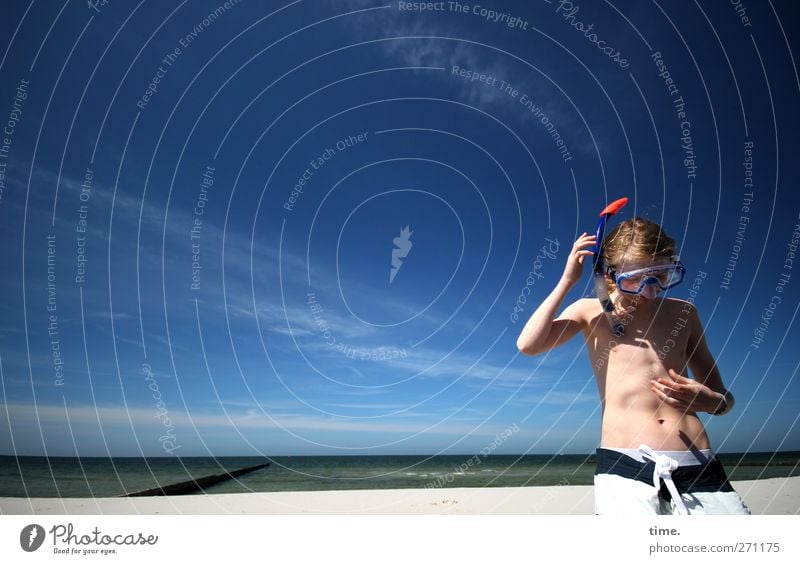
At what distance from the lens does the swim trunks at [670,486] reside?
2318 mm

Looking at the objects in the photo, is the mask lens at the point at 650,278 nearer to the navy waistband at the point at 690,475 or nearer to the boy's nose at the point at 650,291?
the boy's nose at the point at 650,291

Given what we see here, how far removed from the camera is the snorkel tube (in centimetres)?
262

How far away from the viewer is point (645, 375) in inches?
100

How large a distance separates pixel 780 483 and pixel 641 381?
1400 centimetres

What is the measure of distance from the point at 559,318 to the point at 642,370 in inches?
20.6

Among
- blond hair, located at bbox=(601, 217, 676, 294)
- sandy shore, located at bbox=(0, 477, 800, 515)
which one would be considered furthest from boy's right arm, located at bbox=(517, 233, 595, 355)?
sandy shore, located at bbox=(0, 477, 800, 515)

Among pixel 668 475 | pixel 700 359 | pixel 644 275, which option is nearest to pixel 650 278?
pixel 644 275

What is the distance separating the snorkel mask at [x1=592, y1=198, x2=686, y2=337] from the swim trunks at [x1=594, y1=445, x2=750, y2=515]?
0.70 m

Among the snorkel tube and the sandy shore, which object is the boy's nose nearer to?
the snorkel tube

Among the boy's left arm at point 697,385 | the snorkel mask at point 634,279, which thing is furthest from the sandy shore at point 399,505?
the snorkel mask at point 634,279

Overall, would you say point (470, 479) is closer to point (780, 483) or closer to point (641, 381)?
point (780, 483)
